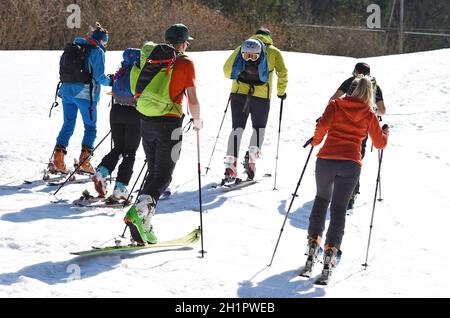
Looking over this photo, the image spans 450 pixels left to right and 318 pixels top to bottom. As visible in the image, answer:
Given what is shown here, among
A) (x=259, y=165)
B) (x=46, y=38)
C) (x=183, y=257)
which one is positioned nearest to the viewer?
(x=183, y=257)

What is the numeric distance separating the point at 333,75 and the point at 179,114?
9.97m

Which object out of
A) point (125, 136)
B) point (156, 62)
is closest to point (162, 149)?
point (156, 62)

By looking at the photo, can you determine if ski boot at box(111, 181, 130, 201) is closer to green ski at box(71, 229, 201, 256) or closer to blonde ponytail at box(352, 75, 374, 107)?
green ski at box(71, 229, 201, 256)

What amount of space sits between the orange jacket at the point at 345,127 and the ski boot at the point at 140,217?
1434mm

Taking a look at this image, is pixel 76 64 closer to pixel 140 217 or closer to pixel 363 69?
pixel 140 217

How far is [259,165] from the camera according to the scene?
1070 centimetres

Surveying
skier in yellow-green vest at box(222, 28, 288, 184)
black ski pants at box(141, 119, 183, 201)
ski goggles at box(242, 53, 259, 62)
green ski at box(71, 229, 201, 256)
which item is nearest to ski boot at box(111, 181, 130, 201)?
green ski at box(71, 229, 201, 256)

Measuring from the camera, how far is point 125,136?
8.15 metres

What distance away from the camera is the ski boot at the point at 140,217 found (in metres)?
6.48

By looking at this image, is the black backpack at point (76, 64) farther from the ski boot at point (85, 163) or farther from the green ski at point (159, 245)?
the green ski at point (159, 245)

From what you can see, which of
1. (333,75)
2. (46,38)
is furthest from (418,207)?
(46,38)

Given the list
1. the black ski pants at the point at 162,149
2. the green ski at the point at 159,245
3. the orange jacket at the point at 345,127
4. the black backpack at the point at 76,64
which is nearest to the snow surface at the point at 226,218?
the green ski at the point at 159,245

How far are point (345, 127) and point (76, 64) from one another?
368 cm
